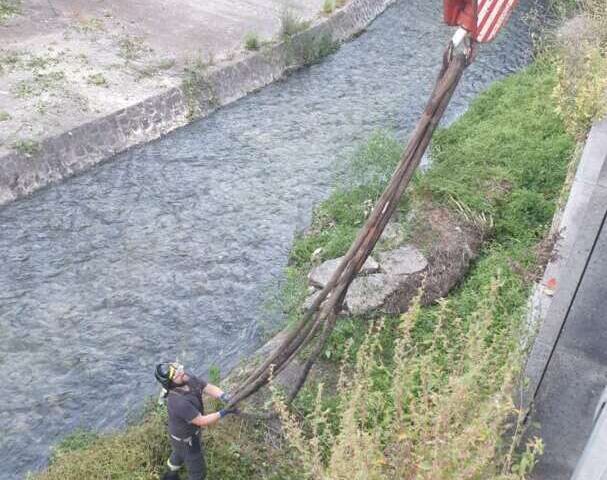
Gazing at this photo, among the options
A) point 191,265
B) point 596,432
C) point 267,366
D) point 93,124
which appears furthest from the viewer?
point 93,124

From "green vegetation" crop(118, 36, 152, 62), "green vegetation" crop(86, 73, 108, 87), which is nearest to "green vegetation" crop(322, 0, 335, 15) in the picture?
"green vegetation" crop(118, 36, 152, 62)

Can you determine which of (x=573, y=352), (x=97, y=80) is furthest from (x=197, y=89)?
(x=573, y=352)

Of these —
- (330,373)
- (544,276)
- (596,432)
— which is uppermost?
(596,432)

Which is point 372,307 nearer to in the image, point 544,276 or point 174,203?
point 544,276

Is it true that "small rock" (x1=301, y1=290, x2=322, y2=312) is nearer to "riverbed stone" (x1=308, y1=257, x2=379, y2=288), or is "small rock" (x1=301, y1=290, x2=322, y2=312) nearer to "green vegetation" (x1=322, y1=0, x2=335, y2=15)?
"riverbed stone" (x1=308, y1=257, x2=379, y2=288)

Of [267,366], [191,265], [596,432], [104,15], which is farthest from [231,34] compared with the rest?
[596,432]

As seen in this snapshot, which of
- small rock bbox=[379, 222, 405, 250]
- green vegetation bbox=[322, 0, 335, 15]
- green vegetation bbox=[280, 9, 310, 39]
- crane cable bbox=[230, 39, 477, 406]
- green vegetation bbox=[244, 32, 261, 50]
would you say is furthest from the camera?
green vegetation bbox=[322, 0, 335, 15]

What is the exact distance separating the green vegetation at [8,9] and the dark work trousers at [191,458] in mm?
12921

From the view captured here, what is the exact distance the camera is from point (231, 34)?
16.5 meters

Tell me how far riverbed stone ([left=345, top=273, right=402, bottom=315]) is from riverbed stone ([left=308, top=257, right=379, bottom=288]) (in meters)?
0.11

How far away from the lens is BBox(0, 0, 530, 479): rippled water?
8.44 m

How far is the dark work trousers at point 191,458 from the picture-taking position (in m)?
6.06

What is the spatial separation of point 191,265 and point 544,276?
5095mm

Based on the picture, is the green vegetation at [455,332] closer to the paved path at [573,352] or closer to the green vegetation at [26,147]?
the paved path at [573,352]
